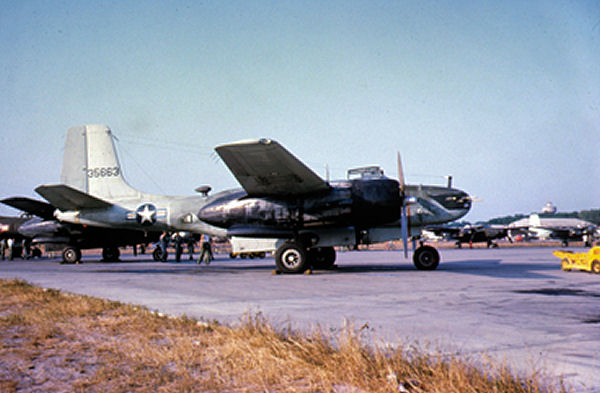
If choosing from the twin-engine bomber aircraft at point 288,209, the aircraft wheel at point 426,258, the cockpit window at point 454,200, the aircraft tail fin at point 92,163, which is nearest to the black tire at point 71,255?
the aircraft tail fin at point 92,163

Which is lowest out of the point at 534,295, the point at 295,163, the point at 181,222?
the point at 534,295

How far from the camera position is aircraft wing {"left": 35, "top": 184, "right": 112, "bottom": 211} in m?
18.5

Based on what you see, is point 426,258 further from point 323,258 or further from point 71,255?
point 71,255

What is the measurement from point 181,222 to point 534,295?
44.6ft

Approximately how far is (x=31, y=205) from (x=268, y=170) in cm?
1804

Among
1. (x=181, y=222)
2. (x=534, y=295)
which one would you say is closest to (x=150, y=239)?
(x=181, y=222)

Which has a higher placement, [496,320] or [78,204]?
[78,204]

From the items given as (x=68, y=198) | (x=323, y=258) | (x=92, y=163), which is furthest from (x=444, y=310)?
(x=92, y=163)

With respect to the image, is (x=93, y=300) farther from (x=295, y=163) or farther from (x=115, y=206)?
(x=115, y=206)

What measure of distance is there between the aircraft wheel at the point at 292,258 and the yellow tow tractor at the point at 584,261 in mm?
9012

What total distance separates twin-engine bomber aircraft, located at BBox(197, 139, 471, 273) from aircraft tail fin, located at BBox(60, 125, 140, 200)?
7.13 meters

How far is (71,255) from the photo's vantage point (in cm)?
2766

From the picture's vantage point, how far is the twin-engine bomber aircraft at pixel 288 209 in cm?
1478

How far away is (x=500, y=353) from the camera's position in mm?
4406
